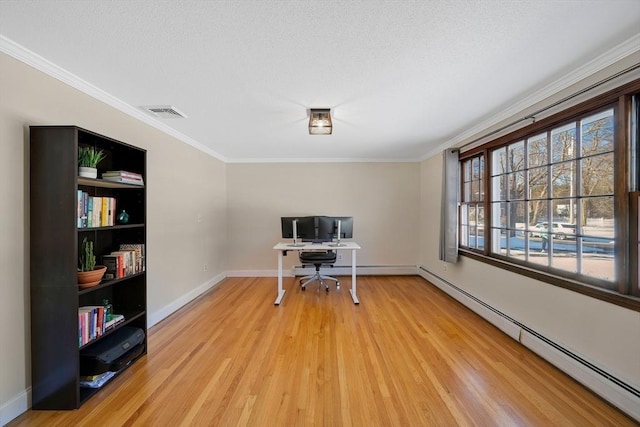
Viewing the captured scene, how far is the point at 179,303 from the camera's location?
320 centimetres

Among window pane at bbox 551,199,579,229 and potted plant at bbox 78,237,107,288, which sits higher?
window pane at bbox 551,199,579,229

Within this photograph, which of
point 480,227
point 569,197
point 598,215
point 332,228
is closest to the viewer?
point 598,215

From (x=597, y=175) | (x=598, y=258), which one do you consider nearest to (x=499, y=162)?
(x=597, y=175)

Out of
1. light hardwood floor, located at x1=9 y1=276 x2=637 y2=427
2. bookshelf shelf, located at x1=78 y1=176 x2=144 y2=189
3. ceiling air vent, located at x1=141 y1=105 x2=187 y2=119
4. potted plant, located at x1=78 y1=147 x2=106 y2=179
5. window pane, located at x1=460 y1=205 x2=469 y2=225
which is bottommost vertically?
light hardwood floor, located at x1=9 y1=276 x2=637 y2=427

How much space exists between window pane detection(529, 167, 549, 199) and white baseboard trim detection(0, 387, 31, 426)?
4170 millimetres

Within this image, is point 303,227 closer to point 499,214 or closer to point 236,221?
point 236,221

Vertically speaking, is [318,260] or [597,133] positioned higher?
[597,133]

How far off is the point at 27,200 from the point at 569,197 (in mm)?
3924

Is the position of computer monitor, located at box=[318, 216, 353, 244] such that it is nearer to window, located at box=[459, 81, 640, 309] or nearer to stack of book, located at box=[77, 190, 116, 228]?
window, located at box=[459, 81, 640, 309]

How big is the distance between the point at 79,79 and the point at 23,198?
3.21 ft

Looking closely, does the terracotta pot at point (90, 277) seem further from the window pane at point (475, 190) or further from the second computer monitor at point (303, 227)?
the window pane at point (475, 190)

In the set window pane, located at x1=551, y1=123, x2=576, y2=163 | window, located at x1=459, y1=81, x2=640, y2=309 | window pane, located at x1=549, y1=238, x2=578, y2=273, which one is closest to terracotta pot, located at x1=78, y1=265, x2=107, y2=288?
window, located at x1=459, y1=81, x2=640, y2=309

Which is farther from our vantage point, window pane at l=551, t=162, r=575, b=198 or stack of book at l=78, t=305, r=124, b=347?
window pane at l=551, t=162, r=575, b=198

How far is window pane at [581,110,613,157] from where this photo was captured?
5.74ft
